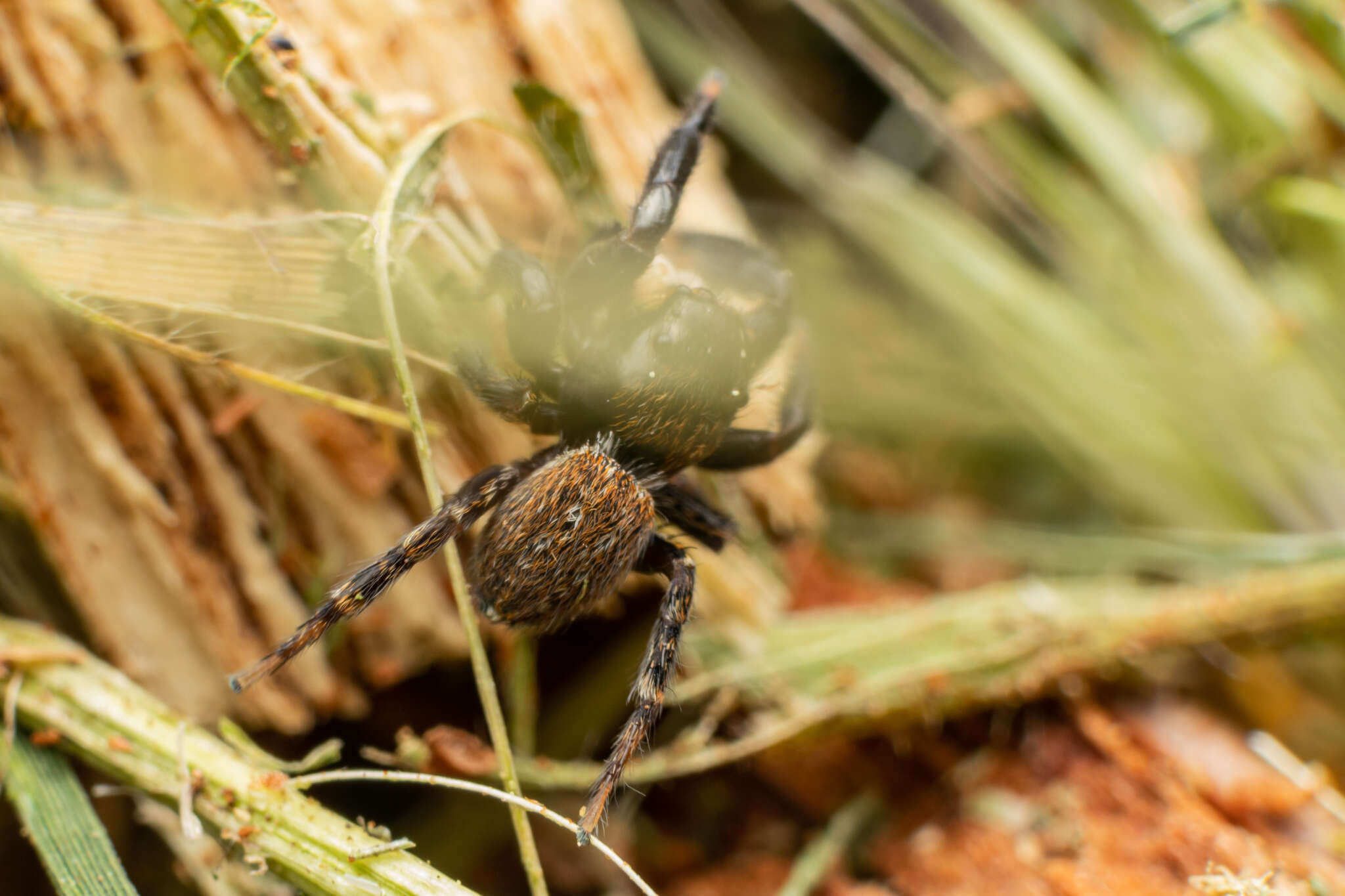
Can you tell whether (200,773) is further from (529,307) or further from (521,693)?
(529,307)

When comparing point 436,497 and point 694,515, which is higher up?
point 436,497

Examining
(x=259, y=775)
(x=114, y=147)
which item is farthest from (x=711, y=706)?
(x=114, y=147)

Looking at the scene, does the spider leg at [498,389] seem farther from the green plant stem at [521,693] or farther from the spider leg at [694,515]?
the green plant stem at [521,693]

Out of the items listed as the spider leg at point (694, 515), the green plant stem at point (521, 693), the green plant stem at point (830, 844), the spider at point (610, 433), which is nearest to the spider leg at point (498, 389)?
the spider at point (610, 433)

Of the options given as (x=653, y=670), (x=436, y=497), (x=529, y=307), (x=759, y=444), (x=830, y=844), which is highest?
(x=529, y=307)

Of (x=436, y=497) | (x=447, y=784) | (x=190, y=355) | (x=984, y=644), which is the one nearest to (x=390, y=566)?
(x=436, y=497)

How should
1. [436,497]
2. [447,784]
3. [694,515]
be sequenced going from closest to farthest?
[447,784]
[436,497]
[694,515]
